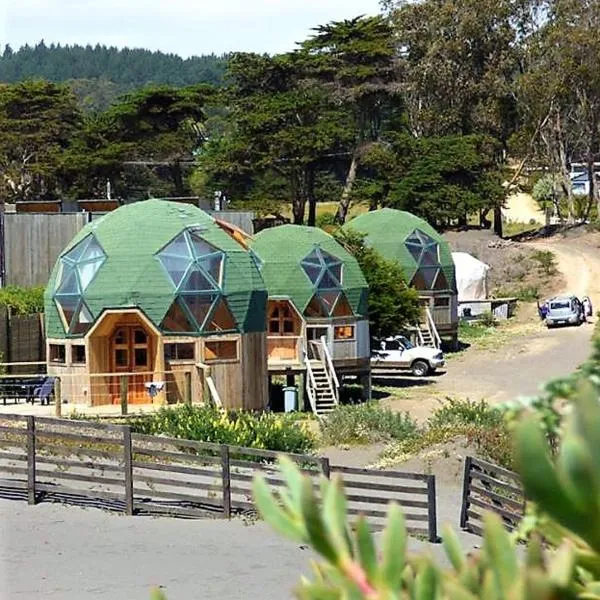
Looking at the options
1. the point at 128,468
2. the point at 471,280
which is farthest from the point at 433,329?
the point at 128,468

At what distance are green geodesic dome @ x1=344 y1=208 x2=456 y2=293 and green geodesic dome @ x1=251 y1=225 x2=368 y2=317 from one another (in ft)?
31.3

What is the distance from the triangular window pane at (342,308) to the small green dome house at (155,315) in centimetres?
645

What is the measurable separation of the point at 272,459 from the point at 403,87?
56.6 m

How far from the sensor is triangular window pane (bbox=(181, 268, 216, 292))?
2980cm

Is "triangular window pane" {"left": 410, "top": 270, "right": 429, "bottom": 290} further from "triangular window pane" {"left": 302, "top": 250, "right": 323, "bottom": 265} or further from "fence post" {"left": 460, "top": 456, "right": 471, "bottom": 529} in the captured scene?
"fence post" {"left": 460, "top": 456, "right": 471, "bottom": 529}

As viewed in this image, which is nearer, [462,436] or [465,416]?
[462,436]

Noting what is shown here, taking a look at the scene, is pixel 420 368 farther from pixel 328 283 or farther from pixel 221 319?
pixel 221 319

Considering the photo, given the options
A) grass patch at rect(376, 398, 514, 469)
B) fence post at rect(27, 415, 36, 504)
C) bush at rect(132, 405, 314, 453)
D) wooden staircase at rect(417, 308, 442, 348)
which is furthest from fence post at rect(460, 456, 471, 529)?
wooden staircase at rect(417, 308, 442, 348)

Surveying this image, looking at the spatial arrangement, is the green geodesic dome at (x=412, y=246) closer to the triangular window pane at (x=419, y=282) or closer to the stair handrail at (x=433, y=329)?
the triangular window pane at (x=419, y=282)

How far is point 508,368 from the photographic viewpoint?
44406 mm

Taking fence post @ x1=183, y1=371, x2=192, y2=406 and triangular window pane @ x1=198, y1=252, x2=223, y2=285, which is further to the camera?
triangular window pane @ x1=198, y1=252, x2=223, y2=285

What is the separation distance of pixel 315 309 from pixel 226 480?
64.4 ft

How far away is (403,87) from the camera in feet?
242

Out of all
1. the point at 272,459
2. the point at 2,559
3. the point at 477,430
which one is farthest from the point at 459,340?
the point at 2,559
